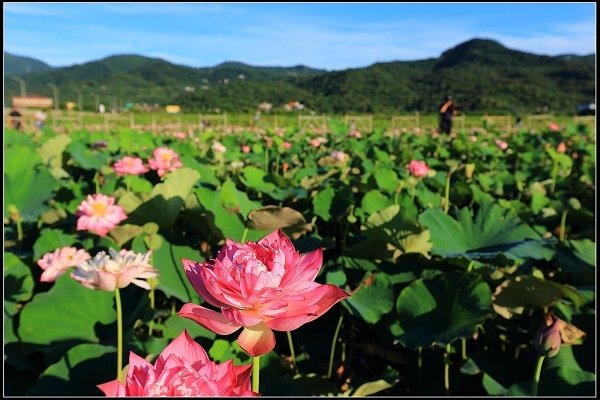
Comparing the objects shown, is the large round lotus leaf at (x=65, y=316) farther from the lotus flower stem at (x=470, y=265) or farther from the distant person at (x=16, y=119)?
the distant person at (x=16, y=119)

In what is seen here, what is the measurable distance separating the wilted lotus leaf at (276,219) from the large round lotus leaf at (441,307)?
316 millimetres

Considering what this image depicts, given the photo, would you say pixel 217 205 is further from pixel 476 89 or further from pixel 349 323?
pixel 476 89

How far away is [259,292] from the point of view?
436 mm

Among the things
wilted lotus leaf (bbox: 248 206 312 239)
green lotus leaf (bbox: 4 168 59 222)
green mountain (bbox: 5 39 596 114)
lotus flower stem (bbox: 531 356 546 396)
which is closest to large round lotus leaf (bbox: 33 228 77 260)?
green lotus leaf (bbox: 4 168 59 222)

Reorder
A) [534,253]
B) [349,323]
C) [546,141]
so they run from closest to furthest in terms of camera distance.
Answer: [534,253], [349,323], [546,141]

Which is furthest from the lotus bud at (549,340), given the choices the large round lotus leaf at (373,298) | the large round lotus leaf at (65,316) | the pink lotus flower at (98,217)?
the pink lotus flower at (98,217)

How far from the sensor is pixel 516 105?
4216cm

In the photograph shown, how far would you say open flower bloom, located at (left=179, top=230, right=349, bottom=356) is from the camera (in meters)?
0.44

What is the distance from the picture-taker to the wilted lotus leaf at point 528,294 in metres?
1.23

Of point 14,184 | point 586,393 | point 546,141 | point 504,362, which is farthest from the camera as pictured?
point 546,141

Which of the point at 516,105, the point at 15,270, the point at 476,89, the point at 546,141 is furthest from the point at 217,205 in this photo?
the point at 476,89

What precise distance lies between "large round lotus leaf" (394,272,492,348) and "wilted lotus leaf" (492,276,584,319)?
7cm

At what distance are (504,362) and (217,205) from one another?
82 cm

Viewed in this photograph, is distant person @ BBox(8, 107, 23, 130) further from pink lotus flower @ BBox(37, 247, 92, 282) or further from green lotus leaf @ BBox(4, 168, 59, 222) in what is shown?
pink lotus flower @ BBox(37, 247, 92, 282)
